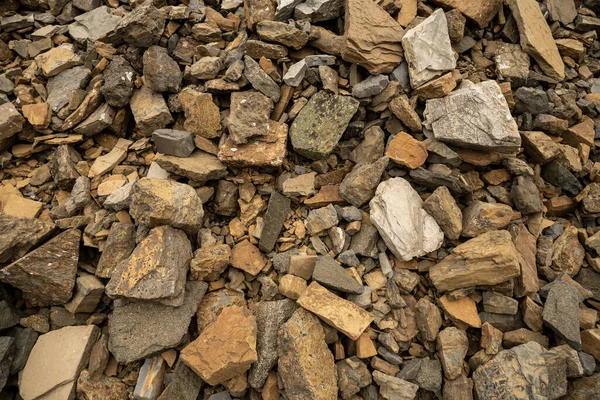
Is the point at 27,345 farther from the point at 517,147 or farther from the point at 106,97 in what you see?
the point at 517,147

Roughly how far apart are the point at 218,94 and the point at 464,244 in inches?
119

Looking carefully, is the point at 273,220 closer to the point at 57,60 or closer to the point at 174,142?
the point at 174,142

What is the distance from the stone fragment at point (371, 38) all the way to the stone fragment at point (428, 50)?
0.49 ft

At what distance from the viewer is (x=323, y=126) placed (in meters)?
3.74

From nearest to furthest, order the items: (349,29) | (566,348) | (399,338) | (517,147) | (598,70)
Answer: (566,348)
(399,338)
(517,147)
(349,29)
(598,70)

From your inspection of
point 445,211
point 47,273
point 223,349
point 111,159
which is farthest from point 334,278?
point 111,159

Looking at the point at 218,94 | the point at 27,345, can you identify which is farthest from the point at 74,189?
the point at 218,94

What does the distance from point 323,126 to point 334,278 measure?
1596 mm

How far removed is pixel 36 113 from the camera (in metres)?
3.99

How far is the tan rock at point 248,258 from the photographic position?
3422mm

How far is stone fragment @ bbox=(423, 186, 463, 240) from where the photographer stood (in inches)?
132

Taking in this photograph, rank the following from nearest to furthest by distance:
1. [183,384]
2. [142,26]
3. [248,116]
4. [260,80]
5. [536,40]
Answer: [183,384] → [248,116] → [260,80] → [142,26] → [536,40]

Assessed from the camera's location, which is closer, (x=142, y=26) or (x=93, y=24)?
(x=142, y=26)

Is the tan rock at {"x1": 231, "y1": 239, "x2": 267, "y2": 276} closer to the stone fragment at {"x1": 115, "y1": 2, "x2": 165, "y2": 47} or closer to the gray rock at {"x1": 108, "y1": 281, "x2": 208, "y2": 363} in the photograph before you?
the gray rock at {"x1": 108, "y1": 281, "x2": 208, "y2": 363}
